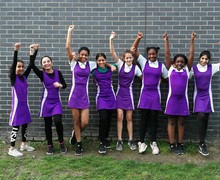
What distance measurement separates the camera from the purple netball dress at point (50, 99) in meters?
5.45

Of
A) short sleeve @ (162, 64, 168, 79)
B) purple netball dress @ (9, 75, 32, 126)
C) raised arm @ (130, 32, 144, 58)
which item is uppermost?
raised arm @ (130, 32, 144, 58)

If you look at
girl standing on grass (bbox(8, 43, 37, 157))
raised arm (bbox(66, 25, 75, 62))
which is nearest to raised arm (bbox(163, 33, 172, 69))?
raised arm (bbox(66, 25, 75, 62))

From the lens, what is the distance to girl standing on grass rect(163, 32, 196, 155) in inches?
215

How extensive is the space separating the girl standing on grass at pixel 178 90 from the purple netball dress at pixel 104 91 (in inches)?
37.4

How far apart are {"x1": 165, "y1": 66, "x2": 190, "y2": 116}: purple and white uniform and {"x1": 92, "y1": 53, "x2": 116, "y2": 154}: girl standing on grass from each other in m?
0.96

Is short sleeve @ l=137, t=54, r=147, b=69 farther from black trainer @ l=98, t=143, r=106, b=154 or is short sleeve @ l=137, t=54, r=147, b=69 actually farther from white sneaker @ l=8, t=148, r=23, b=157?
white sneaker @ l=8, t=148, r=23, b=157

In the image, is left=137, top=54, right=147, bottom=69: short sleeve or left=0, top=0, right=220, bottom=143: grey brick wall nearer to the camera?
left=137, top=54, right=147, bottom=69: short sleeve

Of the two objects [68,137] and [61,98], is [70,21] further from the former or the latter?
[68,137]

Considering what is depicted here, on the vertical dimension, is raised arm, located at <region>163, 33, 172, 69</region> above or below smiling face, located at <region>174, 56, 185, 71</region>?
above

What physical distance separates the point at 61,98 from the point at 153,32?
2040 millimetres

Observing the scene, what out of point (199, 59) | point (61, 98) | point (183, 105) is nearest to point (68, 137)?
point (61, 98)

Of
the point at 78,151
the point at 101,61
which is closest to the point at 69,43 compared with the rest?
the point at 101,61

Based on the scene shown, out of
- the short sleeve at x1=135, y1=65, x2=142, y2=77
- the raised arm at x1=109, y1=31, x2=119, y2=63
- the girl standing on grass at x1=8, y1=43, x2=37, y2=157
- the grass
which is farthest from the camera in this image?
the short sleeve at x1=135, y1=65, x2=142, y2=77

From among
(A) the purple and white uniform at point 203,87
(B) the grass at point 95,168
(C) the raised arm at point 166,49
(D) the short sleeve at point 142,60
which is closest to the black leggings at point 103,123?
(B) the grass at point 95,168
